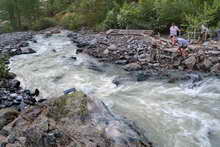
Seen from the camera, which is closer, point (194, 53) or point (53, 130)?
point (53, 130)

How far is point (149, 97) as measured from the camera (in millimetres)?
8016

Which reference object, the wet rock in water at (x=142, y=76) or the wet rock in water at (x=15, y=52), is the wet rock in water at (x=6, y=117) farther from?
the wet rock in water at (x=15, y=52)

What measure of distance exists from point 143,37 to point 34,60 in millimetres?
7183

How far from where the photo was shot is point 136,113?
6.82m

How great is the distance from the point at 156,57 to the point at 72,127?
7.61 metres

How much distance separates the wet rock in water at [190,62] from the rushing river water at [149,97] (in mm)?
1301

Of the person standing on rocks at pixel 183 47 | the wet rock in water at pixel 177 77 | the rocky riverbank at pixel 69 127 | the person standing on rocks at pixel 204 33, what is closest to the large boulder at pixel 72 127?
the rocky riverbank at pixel 69 127

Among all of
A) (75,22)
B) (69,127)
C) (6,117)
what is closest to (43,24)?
(75,22)

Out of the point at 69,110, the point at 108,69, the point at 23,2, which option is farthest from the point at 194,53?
the point at 23,2

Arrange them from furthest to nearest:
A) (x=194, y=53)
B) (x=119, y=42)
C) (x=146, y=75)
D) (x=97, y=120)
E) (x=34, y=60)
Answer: (x=119, y=42) < (x=34, y=60) < (x=194, y=53) < (x=146, y=75) < (x=97, y=120)

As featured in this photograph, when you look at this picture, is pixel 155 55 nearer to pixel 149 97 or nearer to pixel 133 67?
pixel 133 67

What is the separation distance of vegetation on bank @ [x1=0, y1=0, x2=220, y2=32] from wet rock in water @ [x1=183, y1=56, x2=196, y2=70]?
3.71m

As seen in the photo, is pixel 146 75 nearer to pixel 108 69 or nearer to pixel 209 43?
pixel 108 69

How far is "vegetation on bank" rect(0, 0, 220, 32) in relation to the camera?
14.4m
